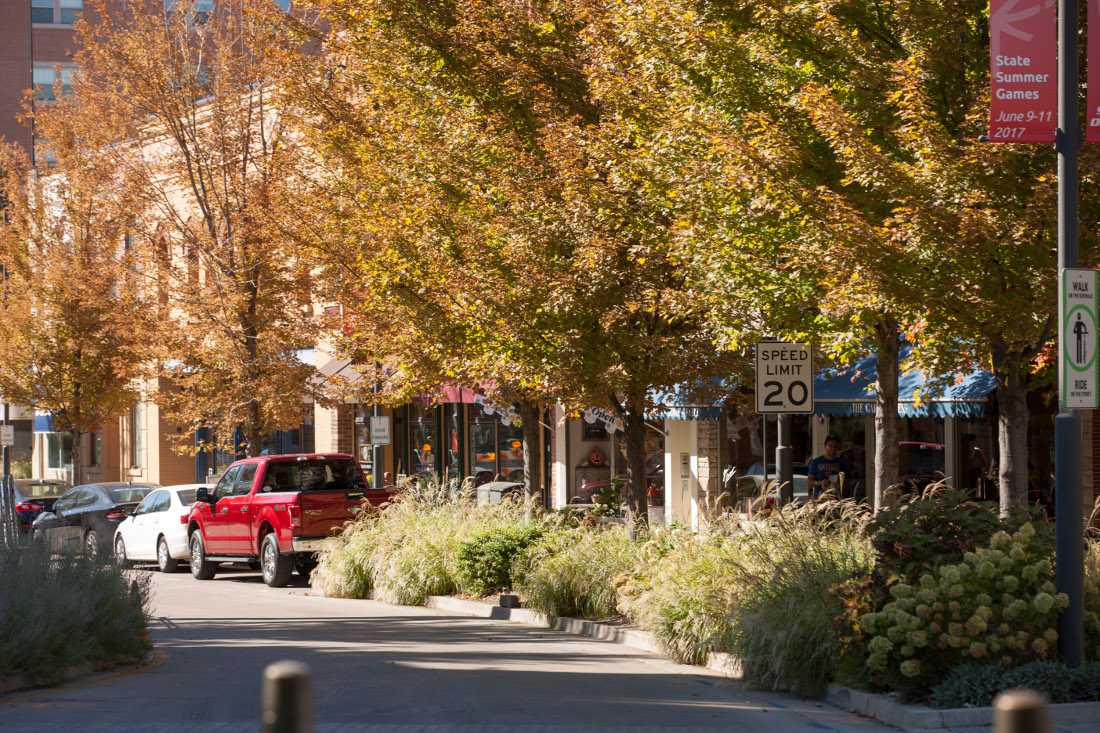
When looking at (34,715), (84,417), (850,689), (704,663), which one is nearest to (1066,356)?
(850,689)

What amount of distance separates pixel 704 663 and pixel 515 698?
2.52m

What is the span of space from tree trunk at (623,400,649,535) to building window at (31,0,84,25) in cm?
5219

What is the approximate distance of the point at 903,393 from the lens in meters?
18.2

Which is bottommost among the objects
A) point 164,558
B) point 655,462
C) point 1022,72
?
point 164,558

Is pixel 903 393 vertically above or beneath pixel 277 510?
above

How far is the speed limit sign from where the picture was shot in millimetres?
13508

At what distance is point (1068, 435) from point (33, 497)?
25.0 meters

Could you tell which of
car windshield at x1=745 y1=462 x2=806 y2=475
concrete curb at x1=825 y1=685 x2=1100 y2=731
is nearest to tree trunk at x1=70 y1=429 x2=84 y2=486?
car windshield at x1=745 y1=462 x2=806 y2=475

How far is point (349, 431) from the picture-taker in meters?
34.7

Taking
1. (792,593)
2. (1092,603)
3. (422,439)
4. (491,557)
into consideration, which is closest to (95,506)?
(422,439)

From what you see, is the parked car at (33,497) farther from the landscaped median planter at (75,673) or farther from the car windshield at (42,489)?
the landscaped median planter at (75,673)

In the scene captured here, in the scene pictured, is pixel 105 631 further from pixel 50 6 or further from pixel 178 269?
pixel 50 6

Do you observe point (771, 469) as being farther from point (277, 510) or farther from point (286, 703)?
point (286, 703)

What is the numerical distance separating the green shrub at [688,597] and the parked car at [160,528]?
36.8ft
